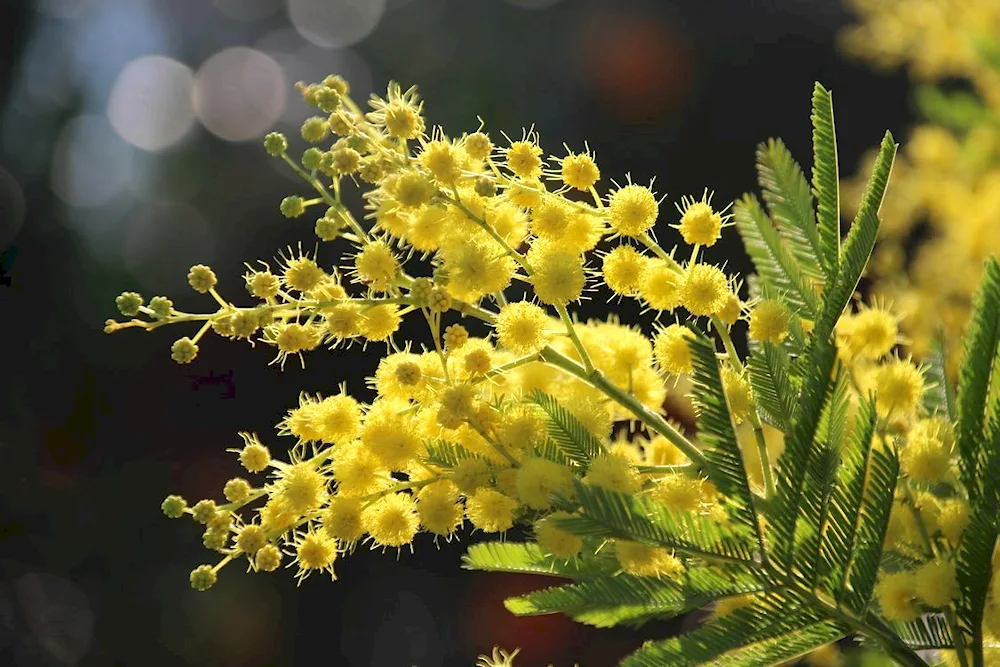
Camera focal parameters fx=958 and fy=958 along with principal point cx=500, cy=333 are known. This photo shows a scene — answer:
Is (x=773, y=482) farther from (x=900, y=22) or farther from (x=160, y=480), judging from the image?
(x=160, y=480)

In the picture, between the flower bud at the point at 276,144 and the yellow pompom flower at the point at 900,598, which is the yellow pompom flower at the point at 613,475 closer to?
the yellow pompom flower at the point at 900,598

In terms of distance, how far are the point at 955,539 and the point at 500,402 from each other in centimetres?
33

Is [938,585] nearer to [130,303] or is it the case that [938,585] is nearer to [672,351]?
[672,351]

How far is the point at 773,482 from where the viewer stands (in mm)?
696

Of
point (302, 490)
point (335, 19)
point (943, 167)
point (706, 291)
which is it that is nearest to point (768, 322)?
point (706, 291)

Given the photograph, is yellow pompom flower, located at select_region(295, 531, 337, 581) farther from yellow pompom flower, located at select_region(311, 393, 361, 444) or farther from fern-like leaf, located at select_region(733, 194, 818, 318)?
fern-like leaf, located at select_region(733, 194, 818, 318)

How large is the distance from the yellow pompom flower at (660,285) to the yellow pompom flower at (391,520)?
9.8 inches

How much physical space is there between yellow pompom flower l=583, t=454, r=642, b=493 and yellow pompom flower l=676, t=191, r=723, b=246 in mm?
212

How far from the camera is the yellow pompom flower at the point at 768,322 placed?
73 cm

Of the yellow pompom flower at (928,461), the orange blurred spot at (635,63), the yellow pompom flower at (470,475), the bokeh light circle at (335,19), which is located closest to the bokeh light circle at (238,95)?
the bokeh light circle at (335,19)

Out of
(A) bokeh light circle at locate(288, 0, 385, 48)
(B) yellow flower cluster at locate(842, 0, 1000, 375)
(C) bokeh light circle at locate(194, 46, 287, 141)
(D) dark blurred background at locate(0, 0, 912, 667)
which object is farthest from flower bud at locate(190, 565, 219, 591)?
(A) bokeh light circle at locate(288, 0, 385, 48)

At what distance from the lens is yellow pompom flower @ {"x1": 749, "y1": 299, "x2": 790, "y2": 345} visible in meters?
0.73

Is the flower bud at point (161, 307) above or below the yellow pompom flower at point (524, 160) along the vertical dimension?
below

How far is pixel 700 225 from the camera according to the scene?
0.78 metres
